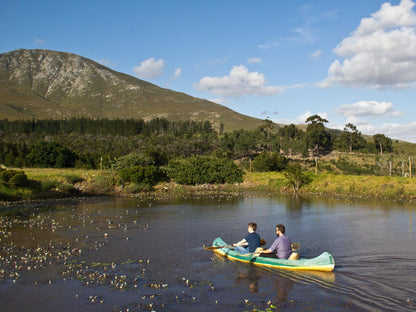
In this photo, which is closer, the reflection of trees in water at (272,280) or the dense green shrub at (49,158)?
the reflection of trees in water at (272,280)

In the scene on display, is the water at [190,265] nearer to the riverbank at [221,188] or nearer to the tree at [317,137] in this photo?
the riverbank at [221,188]

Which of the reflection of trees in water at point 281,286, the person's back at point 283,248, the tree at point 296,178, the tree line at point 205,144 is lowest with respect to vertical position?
the reflection of trees in water at point 281,286

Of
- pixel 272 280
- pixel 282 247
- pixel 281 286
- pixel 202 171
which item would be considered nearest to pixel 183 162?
pixel 202 171

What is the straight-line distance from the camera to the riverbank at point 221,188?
1731 inches

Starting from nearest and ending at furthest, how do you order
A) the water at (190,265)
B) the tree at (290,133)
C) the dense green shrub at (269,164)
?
the water at (190,265), the dense green shrub at (269,164), the tree at (290,133)

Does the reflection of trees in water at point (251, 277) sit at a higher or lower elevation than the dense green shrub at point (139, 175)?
lower

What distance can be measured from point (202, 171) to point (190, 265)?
42319 mm

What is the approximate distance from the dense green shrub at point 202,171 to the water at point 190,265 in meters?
26.3

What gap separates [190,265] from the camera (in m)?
17.8

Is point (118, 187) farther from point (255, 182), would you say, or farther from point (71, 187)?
point (255, 182)

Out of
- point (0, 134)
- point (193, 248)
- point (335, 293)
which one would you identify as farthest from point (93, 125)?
point (335, 293)

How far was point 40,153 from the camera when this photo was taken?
213 feet

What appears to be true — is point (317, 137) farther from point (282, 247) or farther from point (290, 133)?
point (282, 247)

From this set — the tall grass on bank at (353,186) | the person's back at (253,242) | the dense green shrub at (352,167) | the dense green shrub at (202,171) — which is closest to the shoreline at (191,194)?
the tall grass on bank at (353,186)
